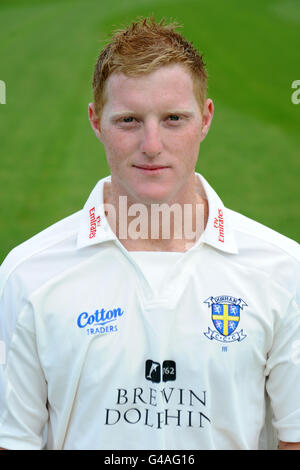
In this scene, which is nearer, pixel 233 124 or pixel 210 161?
pixel 210 161

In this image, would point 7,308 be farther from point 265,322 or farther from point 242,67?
point 242,67

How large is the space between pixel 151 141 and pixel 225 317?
59cm

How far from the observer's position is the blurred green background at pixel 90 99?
7.12 meters

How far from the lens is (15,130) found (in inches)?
Answer: 329

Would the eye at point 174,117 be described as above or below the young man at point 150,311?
above

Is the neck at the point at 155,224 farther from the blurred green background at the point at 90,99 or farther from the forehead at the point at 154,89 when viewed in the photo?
the blurred green background at the point at 90,99

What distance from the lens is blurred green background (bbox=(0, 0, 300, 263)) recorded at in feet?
23.4

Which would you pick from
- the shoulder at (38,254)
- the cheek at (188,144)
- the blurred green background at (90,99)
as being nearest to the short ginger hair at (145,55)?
the cheek at (188,144)

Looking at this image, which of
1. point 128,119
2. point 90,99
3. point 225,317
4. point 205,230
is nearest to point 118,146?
point 128,119

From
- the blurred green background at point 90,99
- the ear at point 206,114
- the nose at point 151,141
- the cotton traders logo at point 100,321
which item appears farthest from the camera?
the blurred green background at point 90,99

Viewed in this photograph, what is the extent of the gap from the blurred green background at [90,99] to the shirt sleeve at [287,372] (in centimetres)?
429

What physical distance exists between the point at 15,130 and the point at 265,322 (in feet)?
21.7

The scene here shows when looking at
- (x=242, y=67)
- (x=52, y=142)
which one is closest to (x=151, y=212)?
(x=52, y=142)

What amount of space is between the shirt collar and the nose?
32 centimetres
